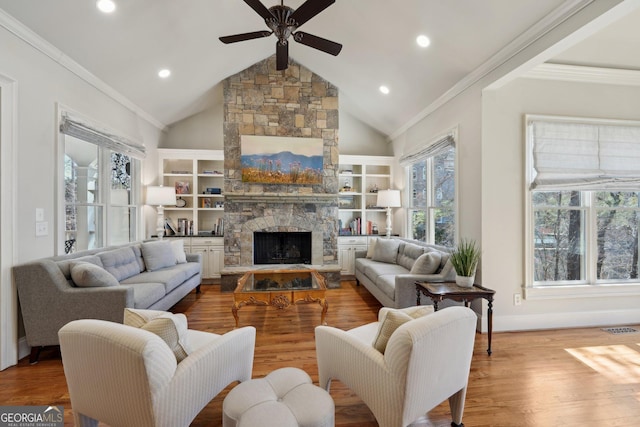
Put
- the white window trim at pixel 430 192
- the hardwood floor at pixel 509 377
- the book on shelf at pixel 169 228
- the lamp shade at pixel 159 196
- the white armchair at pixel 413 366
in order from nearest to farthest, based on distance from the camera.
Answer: the white armchair at pixel 413 366, the hardwood floor at pixel 509 377, the white window trim at pixel 430 192, the lamp shade at pixel 159 196, the book on shelf at pixel 169 228

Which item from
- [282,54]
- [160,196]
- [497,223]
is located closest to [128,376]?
[282,54]

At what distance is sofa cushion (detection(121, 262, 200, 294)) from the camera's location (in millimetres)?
3335

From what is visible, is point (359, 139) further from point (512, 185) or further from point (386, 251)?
point (512, 185)

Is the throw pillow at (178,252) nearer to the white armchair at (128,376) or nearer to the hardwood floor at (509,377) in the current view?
the hardwood floor at (509,377)

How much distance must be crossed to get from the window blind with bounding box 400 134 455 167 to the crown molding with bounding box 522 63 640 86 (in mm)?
966

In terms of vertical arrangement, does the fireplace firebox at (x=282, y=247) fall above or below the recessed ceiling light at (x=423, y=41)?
below

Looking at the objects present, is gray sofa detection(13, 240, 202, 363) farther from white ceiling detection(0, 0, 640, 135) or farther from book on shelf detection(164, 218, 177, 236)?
book on shelf detection(164, 218, 177, 236)

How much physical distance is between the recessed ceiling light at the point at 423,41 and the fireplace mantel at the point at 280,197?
2703 mm

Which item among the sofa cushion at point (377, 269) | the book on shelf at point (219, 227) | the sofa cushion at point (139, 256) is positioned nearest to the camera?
the sofa cushion at point (139, 256)

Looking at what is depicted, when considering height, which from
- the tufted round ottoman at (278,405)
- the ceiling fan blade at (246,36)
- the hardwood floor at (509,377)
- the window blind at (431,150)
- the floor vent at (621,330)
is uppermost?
the ceiling fan blade at (246,36)

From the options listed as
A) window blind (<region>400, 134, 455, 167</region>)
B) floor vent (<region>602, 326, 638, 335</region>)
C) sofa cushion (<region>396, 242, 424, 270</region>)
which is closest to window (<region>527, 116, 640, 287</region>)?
floor vent (<region>602, 326, 638, 335</region>)

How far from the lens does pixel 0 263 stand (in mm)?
2316

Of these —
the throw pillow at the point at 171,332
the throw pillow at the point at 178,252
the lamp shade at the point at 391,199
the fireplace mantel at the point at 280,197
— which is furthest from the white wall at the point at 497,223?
the throw pillow at the point at 178,252

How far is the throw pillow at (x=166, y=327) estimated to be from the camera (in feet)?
4.73
